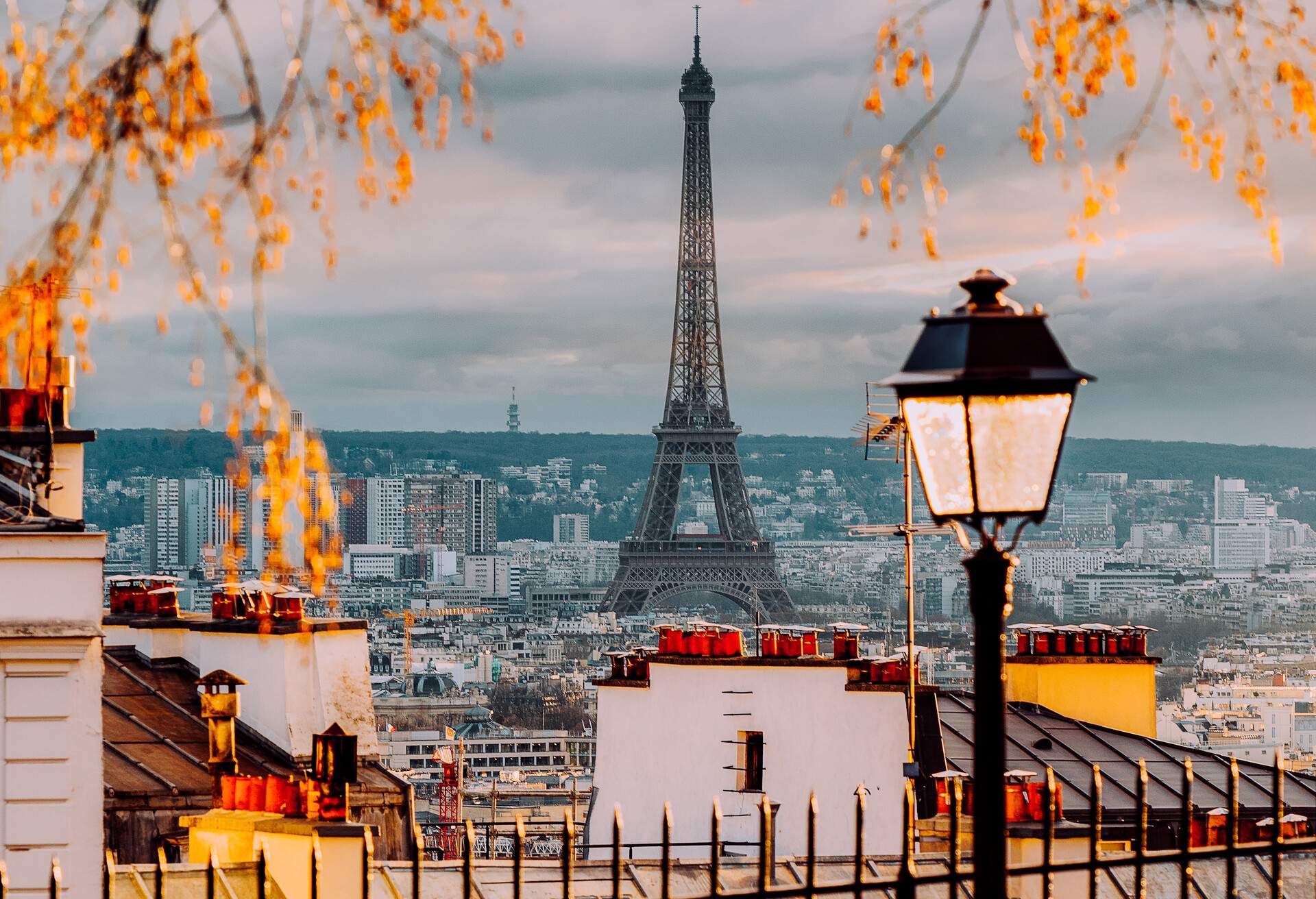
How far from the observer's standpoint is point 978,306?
6289 mm

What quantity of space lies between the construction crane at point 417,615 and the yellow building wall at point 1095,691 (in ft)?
303

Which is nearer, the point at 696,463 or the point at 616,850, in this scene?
the point at 616,850

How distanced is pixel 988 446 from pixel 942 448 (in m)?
0.13

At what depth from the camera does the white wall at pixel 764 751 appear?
63.6 feet

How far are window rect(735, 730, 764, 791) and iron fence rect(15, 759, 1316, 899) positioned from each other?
96 cm

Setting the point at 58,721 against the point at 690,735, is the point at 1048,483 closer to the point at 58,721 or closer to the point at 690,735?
the point at 58,721

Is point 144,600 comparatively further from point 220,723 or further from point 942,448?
point 942,448

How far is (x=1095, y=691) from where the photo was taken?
2305 cm

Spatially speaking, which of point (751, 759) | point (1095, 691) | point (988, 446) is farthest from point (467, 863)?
point (1095, 691)

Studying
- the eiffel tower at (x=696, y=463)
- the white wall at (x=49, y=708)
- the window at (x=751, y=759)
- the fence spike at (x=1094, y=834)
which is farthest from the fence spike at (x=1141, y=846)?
the eiffel tower at (x=696, y=463)

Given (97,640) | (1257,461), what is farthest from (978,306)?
(1257,461)

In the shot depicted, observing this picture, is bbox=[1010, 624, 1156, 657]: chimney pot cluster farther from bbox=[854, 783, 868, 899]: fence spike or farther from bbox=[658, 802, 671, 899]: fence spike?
bbox=[658, 802, 671, 899]: fence spike

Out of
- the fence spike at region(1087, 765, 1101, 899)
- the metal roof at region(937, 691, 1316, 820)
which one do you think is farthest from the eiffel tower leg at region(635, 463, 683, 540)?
the fence spike at region(1087, 765, 1101, 899)

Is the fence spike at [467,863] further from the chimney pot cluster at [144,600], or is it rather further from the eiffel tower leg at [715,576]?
the eiffel tower leg at [715,576]
